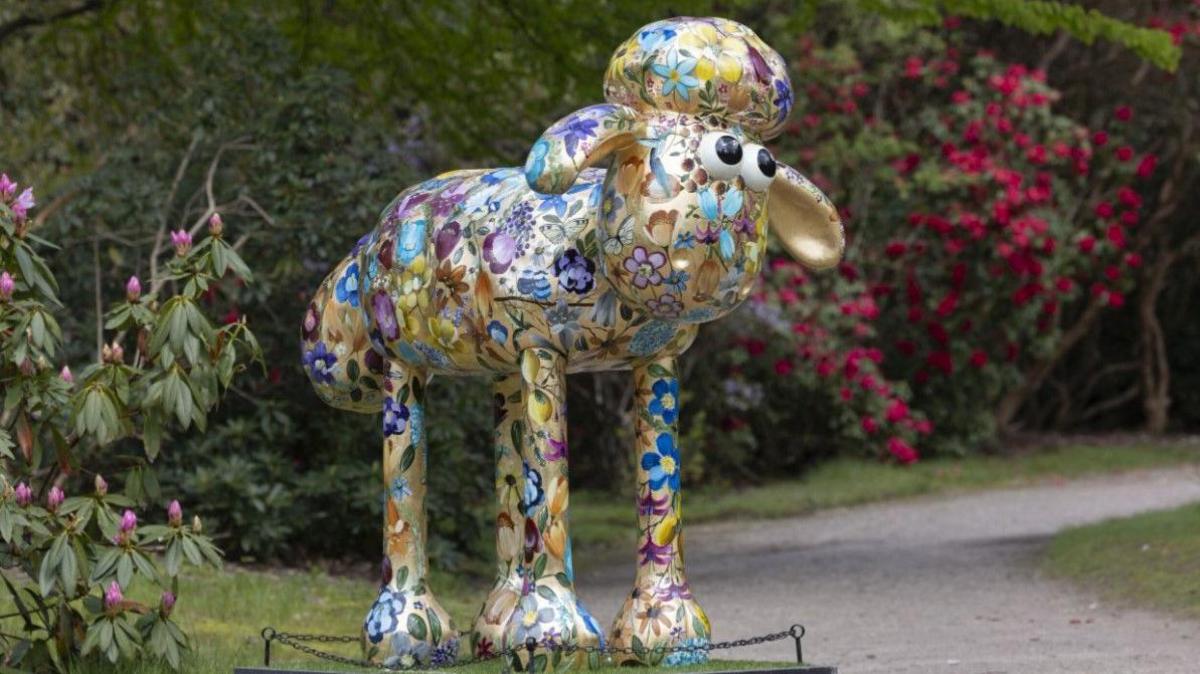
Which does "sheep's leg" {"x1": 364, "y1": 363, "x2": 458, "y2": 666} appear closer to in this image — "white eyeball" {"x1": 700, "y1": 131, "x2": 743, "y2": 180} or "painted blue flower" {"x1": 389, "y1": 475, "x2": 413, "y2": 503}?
"painted blue flower" {"x1": 389, "y1": 475, "x2": 413, "y2": 503}

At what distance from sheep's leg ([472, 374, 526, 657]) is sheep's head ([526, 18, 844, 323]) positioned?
2.51 feet

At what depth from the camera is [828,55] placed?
A: 15758 millimetres

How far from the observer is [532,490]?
5.68m

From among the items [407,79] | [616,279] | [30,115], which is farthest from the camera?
[30,115]

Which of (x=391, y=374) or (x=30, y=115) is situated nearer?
(x=391, y=374)

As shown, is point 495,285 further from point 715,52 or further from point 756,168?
point 715,52

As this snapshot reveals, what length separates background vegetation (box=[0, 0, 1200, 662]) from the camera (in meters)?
10.2

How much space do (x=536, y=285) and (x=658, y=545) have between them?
94 centimetres

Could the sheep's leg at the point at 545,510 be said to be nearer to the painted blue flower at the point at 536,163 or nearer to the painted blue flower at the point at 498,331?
the painted blue flower at the point at 498,331

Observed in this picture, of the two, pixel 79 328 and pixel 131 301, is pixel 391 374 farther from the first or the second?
pixel 79 328

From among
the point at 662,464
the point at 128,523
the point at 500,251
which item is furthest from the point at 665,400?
the point at 128,523

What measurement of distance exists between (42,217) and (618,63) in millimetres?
5439

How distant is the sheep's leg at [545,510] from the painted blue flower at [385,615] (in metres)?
0.44

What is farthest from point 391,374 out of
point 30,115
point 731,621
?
point 30,115
